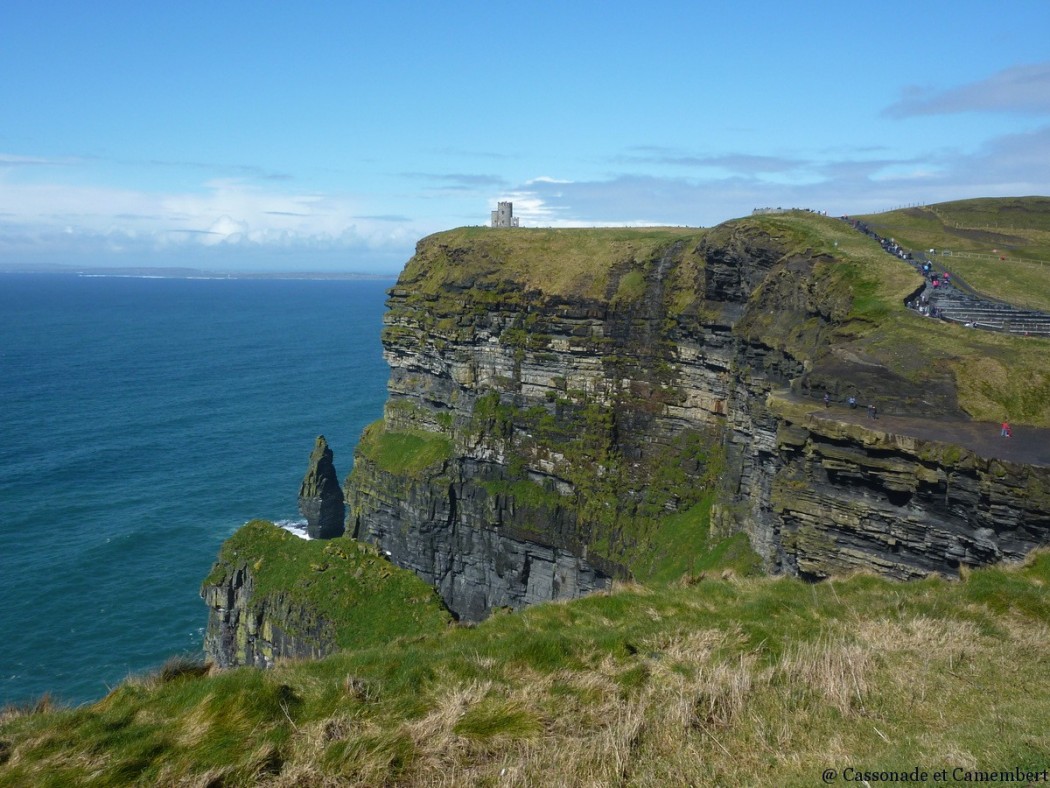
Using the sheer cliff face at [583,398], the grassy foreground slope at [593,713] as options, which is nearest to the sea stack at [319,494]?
the sheer cliff face at [583,398]

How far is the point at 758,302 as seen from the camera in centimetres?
4275

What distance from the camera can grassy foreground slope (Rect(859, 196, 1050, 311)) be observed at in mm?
41219

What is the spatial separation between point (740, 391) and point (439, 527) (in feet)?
83.1

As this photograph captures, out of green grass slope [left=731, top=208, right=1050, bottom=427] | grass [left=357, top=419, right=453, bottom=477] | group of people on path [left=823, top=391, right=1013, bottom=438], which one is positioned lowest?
grass [left=357, top=419, right=453, bottom=477]

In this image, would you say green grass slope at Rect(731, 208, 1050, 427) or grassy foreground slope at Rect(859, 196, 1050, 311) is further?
grassy foreground slope at Rect(859, 196, 1050, 311)

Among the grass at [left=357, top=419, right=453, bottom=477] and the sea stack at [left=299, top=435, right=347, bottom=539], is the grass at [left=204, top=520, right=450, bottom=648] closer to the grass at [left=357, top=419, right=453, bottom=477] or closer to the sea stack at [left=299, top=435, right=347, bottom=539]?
the grass at [left=357, top=419, right=453, bottom=477]

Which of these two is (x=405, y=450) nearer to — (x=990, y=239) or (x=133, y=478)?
(x=133, y=478)

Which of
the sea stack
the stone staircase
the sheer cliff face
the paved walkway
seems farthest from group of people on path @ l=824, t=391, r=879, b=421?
the sea stack

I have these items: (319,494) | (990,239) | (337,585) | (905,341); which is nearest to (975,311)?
(905,341)

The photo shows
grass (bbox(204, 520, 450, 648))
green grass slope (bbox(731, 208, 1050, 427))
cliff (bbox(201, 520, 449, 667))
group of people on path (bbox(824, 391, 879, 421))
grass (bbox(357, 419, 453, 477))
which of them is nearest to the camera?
group of people on path (bbox(824, 391, 879, 421))

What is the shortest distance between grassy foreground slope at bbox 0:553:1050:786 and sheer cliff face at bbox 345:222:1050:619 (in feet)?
49.7

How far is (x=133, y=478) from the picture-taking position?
254 feet

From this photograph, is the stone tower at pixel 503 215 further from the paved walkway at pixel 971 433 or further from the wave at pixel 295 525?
the paved walkway at pixel 971 433

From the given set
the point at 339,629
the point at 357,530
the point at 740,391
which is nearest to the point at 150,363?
the point at 357,530
